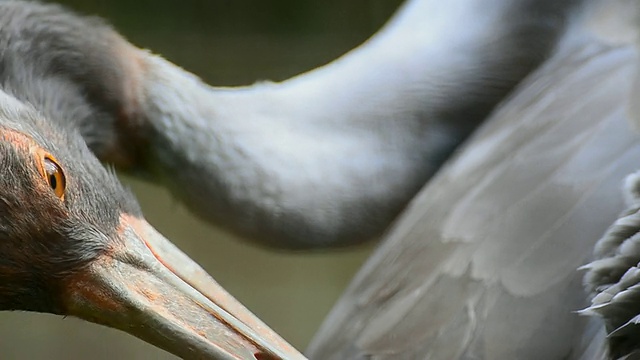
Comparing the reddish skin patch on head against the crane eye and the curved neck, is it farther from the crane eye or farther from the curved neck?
the curved neck

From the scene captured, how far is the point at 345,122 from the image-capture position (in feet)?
4.53

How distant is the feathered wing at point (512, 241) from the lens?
0.97 m

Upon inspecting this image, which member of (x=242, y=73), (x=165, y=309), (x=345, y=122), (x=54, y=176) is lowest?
(x=165, y=309)

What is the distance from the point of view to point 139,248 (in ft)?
3.26

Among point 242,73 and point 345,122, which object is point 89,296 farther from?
point 242,73

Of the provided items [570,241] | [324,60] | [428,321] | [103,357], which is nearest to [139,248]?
[428,321]

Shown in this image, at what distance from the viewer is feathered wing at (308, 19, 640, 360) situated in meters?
0.97

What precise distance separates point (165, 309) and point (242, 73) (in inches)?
45.0

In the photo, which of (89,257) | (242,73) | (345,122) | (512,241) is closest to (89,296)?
(89,257)

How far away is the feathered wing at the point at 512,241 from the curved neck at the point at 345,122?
0.11 metres

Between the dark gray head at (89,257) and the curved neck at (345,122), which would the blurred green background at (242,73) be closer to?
the curved neck at (345,122)

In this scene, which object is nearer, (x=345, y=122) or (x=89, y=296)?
(x=89, y=296)

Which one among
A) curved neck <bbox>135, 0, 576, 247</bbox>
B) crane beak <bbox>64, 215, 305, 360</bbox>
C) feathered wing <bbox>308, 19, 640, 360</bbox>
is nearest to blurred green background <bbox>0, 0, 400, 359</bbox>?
curved neck <bbox>135, 0, 576, 247</bbox>

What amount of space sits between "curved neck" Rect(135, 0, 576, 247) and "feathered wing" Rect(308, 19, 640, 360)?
4.4 inches
